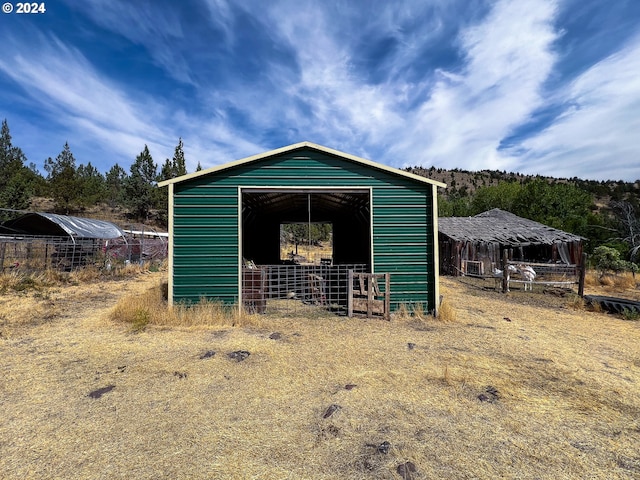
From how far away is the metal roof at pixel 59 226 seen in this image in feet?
59.2

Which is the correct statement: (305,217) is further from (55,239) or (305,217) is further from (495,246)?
(55,239)

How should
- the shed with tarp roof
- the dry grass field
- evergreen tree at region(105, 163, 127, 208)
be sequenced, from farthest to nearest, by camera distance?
1. evergreen tree at region(105, 163, 127, 208)
2. the shed with tarp roof
3. the dry grass field

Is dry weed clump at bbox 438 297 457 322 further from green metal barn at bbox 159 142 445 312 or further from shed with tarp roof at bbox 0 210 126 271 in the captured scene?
shed with tarp roof at bbox 0 210 126 271

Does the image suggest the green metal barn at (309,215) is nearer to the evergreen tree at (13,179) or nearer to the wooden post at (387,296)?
the wooden post at (387,296)

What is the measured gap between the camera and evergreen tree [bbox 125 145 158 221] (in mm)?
39969

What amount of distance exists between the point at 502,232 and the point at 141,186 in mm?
38008

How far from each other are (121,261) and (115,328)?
14886mm

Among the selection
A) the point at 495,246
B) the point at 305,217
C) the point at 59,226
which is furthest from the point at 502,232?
the point at 59,226

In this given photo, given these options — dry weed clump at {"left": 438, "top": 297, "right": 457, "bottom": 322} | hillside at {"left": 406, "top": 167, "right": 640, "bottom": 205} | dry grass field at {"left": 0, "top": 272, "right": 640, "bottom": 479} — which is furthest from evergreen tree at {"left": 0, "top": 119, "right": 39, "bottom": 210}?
hillside at {"left": 406, "top": 167, "right": 640, "bottom": 205}

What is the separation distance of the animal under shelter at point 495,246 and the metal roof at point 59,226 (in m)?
20.7

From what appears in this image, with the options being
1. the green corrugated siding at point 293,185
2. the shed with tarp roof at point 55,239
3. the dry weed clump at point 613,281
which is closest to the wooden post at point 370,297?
the green corrugated siding at point 293,185

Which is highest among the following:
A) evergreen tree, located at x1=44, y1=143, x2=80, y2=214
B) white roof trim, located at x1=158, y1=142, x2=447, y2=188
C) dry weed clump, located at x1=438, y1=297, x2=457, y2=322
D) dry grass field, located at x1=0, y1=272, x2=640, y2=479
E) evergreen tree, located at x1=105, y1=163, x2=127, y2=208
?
evergreen tree, located at x1=105, y1=163, x2=127, y2=208

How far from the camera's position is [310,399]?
4340mm

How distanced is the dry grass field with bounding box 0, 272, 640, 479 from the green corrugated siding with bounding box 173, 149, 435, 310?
109cm
